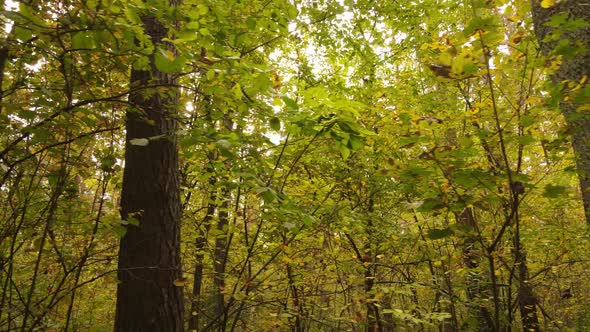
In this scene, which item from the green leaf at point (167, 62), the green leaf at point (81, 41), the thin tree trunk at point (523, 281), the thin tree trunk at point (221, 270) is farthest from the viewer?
the thin tree trunk at point (221, 270)

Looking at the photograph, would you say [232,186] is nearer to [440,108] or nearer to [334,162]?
[334,162]

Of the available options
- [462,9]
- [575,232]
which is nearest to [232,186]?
[575,232]

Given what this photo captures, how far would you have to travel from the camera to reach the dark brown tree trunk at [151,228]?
2.79m

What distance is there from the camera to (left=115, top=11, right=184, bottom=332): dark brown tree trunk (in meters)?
2.79

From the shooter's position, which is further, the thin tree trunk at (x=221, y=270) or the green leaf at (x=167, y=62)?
the thin tree trunk at (x=221, y=270)

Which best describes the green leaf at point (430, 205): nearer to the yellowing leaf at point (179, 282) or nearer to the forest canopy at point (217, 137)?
the forest canopy at point (217, 137)

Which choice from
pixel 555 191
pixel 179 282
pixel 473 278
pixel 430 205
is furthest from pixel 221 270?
pixel 473 278

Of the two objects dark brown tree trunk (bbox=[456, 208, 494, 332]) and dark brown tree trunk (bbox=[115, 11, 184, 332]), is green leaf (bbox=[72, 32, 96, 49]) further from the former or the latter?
dark brown tree trunk (bbox=[456, 208, 494, 332])

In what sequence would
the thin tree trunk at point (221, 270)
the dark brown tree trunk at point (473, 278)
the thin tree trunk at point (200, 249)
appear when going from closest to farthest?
the dark brown tree trunk at point (473, 278) < the thin tree trunk at point (221, 270) < the thin tree trunk at point (200, 249)

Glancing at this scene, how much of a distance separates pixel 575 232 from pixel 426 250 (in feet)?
7.06

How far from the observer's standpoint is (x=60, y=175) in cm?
244

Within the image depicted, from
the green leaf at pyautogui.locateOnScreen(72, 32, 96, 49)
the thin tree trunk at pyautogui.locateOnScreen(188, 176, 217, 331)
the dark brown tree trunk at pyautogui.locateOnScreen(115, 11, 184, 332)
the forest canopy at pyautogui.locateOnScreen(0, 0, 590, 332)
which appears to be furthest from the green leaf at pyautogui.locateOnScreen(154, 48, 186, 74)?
the thin tree trunk at pyautogui.locateOnScreen(188, 176, 217, 331)

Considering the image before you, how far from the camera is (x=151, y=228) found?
295 centimetres

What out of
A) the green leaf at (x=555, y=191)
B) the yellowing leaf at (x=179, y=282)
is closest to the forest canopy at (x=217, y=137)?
the green leaf at (x=555, y=191)
